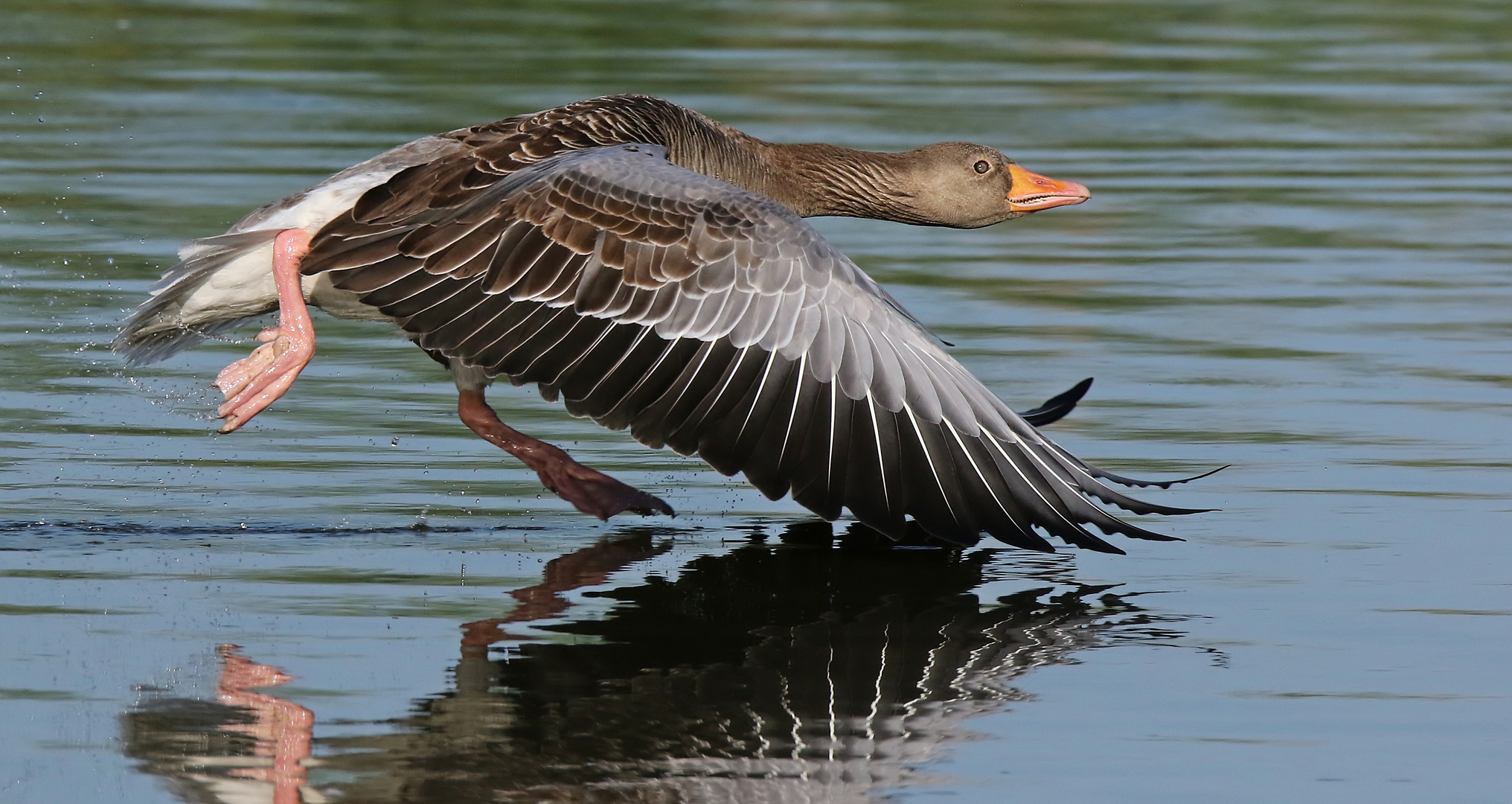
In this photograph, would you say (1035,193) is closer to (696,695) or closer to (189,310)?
(189,310)

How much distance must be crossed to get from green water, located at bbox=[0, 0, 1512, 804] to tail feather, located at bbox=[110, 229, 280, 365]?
467 mm

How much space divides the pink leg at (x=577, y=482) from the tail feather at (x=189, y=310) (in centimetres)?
118

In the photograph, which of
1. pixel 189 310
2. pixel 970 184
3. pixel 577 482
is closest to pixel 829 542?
pixel 577 482

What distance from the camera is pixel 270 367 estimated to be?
766 centimetres

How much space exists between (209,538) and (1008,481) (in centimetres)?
291

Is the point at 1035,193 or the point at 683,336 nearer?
the point at 683,336

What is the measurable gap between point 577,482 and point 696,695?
2.32 m

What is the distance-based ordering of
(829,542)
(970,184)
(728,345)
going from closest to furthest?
(728,345)
(829,542)
(970,184)

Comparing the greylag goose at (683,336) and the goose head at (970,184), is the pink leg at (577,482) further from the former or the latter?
the goose head at (970,184)

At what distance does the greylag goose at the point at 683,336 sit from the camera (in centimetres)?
711

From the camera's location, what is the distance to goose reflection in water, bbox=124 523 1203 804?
17.5ft

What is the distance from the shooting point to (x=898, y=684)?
618cm

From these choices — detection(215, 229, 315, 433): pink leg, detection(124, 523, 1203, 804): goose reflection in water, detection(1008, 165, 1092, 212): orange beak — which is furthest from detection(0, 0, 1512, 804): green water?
detection(1008, 165, 1092, 212): orange beak

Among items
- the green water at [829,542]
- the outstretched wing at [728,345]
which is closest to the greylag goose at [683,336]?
the outstretched wing at [728,345]
